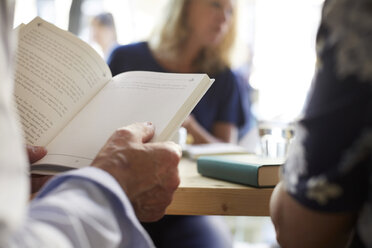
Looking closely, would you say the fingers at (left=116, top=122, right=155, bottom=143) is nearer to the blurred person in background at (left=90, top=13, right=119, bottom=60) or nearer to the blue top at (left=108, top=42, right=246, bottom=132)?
the blue top at (left=108, top=42, right=246, bottom=132)

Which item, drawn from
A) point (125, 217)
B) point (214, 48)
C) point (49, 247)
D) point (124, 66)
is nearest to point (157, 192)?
point (125, 217)

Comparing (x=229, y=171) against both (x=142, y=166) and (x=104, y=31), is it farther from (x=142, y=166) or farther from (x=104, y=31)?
(x=104, y=31)

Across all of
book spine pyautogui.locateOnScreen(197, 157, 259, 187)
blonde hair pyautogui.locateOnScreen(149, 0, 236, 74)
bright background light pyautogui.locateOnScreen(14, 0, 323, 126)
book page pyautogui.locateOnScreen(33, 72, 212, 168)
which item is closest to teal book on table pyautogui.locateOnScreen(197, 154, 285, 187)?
book spine pyautogui.locateOnScreen(197, 157, 259, 187)

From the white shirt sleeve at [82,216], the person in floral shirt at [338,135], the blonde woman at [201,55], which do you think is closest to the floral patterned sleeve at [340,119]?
the person in floral shirt at [338,135]

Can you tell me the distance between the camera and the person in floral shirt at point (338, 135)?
402 mm

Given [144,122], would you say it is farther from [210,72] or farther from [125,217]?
[210,72]

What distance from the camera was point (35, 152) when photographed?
68 centimetres

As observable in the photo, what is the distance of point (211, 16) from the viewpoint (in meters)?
1.95

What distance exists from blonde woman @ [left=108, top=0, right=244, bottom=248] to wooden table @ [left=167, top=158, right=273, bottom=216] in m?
1.14

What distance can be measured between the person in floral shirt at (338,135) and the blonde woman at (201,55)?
4.78ft

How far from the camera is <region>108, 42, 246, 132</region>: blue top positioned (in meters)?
1.92

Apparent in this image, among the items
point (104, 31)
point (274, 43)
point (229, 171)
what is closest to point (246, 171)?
point (229, 171)

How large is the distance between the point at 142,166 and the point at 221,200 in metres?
0.19

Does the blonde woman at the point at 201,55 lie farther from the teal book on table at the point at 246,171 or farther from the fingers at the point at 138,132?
the fingers at the point at 138,132
